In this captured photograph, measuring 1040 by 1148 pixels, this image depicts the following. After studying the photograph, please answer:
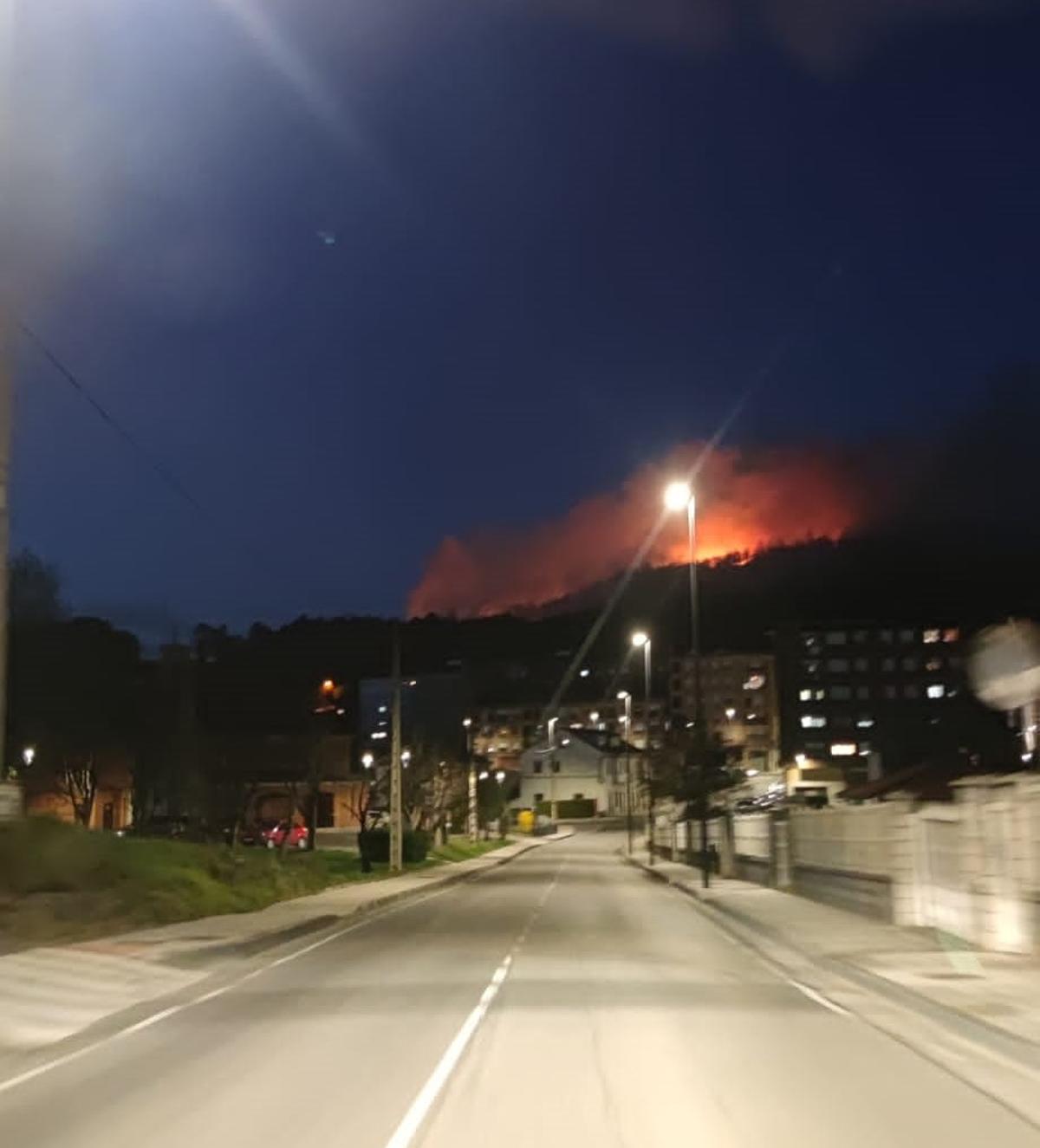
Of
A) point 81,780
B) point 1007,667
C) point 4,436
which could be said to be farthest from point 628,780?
point 4,436

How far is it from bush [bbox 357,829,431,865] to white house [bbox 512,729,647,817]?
94.4 metres

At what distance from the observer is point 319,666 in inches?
3984

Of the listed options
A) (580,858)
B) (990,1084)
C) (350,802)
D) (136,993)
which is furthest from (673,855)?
(990,1084)

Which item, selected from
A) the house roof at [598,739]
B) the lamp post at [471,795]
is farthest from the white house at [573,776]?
the lamp post at [471,795]

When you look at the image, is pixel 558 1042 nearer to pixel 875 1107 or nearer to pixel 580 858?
pixel 875 1107

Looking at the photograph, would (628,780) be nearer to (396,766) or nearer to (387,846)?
(387,846)

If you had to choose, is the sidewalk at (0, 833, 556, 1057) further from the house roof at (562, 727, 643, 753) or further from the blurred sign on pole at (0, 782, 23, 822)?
the house roof at (562, 727, 643, 753)

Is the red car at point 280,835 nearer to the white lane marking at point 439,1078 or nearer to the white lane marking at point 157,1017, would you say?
the white lane marking at point 157,1017

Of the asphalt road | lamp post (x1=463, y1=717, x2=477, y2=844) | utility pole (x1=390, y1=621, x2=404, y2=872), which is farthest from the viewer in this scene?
lamp post (x1=463, y1=717, x2=477, y2=844)

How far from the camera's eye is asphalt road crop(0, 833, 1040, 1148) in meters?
9.77

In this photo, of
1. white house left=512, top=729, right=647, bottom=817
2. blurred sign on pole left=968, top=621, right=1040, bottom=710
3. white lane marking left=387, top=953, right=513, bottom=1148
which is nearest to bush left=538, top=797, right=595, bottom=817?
white house left=512, top=729, right=647, bottom=817

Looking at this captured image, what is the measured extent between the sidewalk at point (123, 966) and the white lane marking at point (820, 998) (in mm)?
7480

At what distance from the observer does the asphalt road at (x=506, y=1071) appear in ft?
32.0

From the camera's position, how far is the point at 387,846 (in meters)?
64.2
